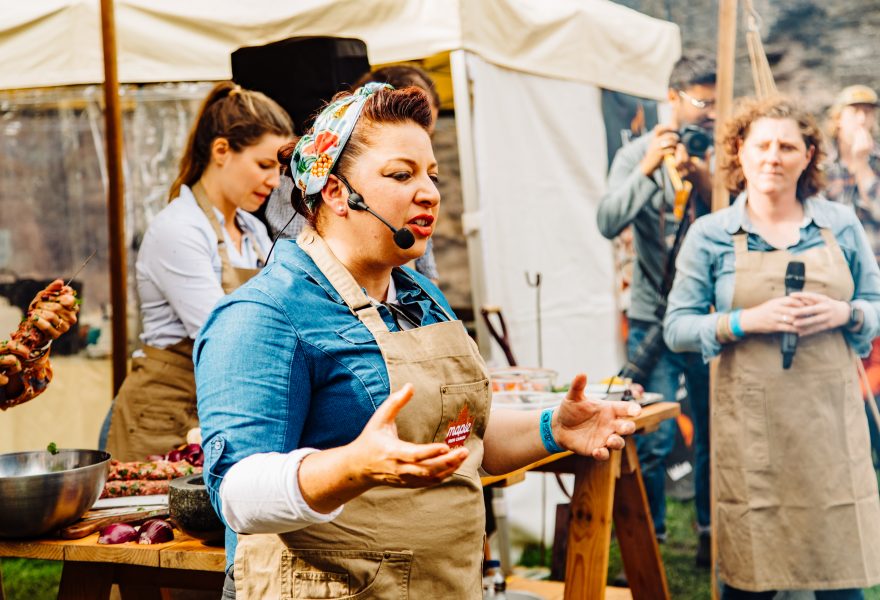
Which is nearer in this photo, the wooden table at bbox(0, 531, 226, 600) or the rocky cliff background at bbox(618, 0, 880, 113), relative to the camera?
the wooden table at bbox(0, 531, 226, 600)

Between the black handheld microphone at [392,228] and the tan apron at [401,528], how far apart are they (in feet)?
0.38

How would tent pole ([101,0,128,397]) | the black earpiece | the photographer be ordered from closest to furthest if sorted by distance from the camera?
the black earpiece
tent pole ([101,0,128,397])
the photographer

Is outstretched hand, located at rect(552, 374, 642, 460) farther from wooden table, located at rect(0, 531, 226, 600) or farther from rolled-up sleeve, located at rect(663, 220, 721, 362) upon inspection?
rolled-up sleeve, located at rect(663, 220, 721, 362)

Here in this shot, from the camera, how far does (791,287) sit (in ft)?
12.5

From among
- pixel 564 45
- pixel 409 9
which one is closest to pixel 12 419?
pixel 409 9

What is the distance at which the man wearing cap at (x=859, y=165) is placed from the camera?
3865 mm

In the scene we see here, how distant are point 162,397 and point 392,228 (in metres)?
1.84

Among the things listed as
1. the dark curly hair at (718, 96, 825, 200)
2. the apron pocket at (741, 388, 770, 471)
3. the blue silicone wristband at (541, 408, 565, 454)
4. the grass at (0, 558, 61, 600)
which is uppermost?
the dark curly hair at (718, 96, 825, 200)

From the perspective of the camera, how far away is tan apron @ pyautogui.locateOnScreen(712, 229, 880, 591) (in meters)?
3.75

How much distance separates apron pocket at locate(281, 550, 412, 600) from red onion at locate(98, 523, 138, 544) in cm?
66

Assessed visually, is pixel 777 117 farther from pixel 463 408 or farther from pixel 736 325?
pixel 463 408

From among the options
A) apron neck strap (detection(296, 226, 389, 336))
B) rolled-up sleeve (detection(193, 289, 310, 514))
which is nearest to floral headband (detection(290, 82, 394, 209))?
apron neck strap (detection(296, 226, 389, 336))

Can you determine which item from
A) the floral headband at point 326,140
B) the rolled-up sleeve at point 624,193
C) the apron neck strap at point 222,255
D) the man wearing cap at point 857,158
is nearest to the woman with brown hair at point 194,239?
the apron neck strap at point 222,255

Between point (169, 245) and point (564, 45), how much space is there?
221 centimetres
